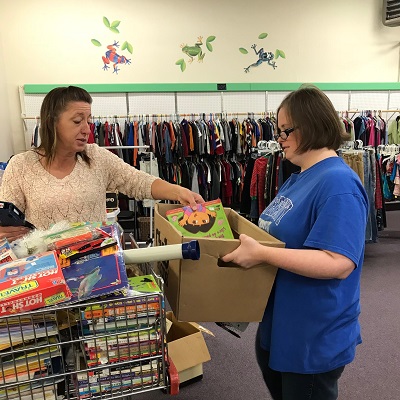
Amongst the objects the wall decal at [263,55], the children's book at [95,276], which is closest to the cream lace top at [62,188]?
the children's book at [95,276]

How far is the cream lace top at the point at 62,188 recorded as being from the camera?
1.62 meters

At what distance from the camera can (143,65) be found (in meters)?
5.58

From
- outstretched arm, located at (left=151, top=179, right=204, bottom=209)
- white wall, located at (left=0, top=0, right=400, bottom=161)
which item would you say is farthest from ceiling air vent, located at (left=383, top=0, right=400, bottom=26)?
outstretched arm, located at (left=151, top=179, right=204, bottom=209)

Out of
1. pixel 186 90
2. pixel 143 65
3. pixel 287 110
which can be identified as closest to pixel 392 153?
pixel 186 90

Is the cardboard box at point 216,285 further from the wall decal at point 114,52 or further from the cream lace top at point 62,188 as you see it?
the wall decal at point 114,52

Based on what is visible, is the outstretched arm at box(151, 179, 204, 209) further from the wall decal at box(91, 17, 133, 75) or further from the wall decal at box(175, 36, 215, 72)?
the wall decal at box(175, 36, 215, 72)

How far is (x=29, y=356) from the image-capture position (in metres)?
0.83

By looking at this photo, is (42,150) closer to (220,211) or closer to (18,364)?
(220,211)

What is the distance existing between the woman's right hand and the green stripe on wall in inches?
183

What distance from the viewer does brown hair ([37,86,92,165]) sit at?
1640 mm

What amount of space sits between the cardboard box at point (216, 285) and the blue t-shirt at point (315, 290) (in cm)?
10

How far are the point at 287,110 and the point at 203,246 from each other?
58 centimetres

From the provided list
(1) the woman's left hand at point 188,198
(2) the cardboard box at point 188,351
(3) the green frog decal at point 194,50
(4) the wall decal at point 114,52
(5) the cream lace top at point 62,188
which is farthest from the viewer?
(3) the green frog decal at point 194,50

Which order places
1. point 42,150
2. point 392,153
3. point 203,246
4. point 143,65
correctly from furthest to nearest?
point 143,65 < point 392,153 < point 42,150 < point 203,246
